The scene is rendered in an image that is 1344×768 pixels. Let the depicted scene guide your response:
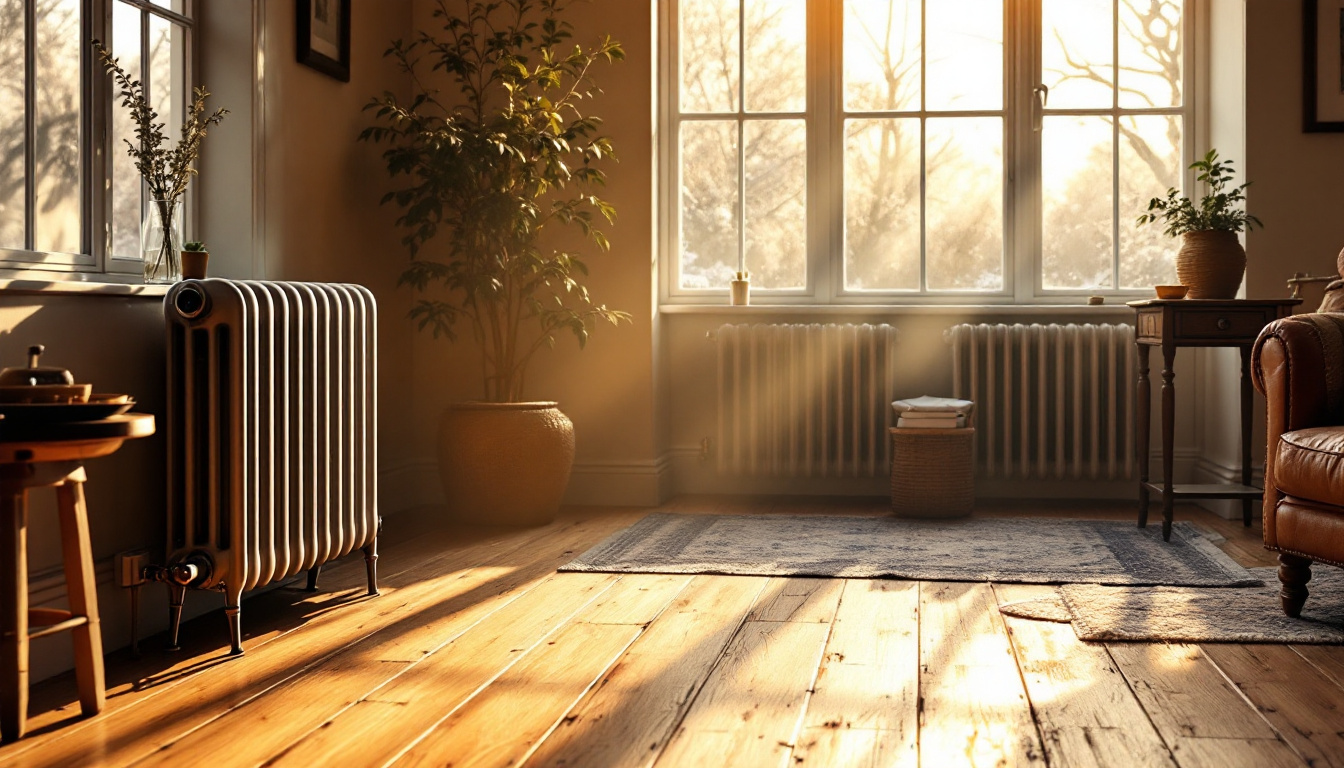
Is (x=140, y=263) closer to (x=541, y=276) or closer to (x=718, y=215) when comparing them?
(x=541, y=276)

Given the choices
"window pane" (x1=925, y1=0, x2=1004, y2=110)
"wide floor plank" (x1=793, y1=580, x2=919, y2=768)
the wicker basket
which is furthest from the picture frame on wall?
"wide floor plank" (x1=793, y1=580, x2=919, y2=768)

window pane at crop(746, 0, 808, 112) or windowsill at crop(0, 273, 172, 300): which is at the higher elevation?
window pane at crop(746, 0, 808, 112)

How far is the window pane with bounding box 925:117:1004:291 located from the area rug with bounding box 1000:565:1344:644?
6.31ft

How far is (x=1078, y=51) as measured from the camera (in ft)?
15.2

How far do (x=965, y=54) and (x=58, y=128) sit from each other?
331 centimetres

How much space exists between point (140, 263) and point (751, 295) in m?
2.52

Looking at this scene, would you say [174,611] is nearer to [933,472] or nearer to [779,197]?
[933,472]

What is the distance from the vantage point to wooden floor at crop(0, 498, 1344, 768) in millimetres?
1811

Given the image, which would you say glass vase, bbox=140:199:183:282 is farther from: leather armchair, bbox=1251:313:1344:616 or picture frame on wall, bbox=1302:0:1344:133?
picture frame on wall, bbox=1302:0:1344:133

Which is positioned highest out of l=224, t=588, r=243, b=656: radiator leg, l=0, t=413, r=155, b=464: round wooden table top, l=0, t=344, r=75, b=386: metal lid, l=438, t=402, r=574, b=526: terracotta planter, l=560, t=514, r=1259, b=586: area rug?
l=0, t=344, r=75, b=386: metal lid

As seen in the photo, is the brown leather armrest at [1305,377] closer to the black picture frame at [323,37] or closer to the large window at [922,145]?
the large window at [922,145]

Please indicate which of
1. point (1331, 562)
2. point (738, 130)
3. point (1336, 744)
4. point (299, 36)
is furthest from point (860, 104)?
point (1336, 744)

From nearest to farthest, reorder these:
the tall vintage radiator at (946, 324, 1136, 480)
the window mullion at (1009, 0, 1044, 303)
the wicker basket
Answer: the wicker basket, the tall vintage radiator at (946, 324, 1136, 480), the window mullion at (1009, 0, 1044, 303)

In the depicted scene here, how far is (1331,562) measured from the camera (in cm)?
251
